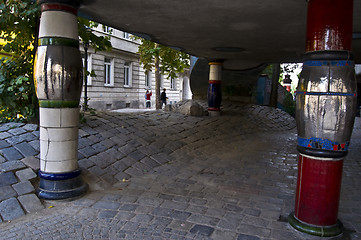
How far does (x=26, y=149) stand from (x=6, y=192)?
1.23 meters

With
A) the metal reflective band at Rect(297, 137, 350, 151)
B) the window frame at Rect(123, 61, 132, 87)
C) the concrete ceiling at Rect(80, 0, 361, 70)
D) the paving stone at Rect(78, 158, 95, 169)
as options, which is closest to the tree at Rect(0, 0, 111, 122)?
the concrete ceiling at Rect(80, 0, 361, 70)

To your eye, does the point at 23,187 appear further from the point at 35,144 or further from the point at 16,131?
the point at 16,131

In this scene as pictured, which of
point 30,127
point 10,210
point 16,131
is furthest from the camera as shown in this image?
point 30,127

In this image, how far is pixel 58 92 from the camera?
169 inches

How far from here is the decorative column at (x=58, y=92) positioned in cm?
423

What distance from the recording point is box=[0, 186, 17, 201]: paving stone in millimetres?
4065

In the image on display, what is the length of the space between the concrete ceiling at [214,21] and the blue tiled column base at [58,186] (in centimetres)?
296

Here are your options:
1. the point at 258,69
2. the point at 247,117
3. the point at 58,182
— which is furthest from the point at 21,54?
the point at 258,69

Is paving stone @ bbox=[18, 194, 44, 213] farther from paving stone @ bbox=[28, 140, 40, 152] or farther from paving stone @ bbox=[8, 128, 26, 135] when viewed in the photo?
paving stone @ bbox=[8, 128, 26, 135]

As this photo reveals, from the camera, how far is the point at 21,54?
6.88 metres

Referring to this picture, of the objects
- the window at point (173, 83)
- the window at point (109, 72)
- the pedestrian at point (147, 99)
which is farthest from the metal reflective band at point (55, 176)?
the window at point (173, 83)

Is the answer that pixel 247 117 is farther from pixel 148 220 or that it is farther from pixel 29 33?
pixel 148 220

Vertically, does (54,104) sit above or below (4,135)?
above

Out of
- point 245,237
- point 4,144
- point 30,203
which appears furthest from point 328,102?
point 4,144
